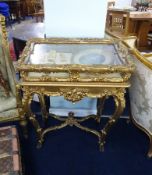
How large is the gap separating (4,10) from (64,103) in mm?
4664

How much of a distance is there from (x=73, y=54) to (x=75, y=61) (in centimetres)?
11

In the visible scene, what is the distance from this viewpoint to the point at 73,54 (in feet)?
4.65

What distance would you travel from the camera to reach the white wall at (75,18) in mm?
1549

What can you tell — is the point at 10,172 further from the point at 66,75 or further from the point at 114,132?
the point at 114,132

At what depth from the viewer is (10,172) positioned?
45.4 inches

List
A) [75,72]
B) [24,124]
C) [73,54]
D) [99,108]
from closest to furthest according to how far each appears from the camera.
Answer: [75,72]
[73,54]
[24,124]
[99,108]

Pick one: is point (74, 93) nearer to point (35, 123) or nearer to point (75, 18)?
point (35, 123)

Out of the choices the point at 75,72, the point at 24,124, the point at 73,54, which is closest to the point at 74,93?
the point at 75,72

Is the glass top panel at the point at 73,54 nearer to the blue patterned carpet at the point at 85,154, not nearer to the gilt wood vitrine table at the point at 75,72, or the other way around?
the gilt wood vitrine table at the point at 75,72

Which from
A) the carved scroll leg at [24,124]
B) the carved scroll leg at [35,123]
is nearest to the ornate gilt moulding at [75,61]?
the carved scroll leg at [35,123]

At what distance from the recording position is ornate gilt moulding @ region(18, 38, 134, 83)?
3.99 ft

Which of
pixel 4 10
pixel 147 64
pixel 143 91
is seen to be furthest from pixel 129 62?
pixel 4 10

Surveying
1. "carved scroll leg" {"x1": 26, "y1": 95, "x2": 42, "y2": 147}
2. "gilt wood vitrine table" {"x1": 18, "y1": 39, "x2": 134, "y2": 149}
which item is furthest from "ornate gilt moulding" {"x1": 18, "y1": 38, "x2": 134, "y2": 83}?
"carved scroll leg" {"x1": 26, "y1": 95, "x2": 42, "y2": 147}

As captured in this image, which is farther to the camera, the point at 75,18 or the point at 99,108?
the point at 99,108
